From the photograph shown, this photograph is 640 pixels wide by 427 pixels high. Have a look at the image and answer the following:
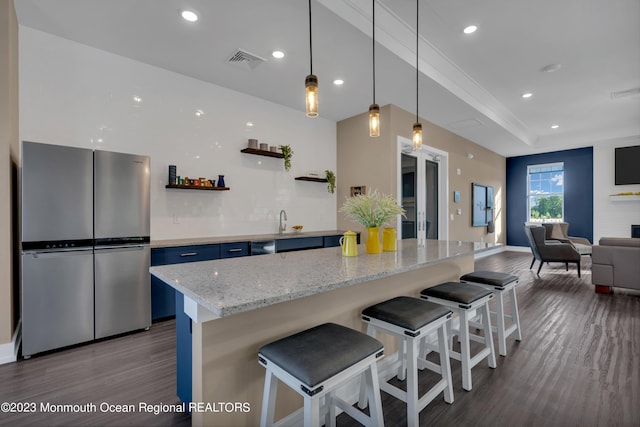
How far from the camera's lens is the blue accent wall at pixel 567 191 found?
7785 millimetres

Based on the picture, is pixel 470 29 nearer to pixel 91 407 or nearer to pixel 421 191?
pixel 421 191

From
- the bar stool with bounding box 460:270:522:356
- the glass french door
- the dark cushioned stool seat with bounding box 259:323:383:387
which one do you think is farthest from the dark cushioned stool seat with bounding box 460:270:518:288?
the glass french door

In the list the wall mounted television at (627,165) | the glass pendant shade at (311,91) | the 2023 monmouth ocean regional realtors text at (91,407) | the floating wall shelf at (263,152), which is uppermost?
the wall mounted television at (627,165)

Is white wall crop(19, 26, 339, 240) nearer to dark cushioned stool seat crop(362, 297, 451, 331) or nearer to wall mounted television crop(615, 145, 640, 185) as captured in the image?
dark cushioned stool seat crop(362, 297, 451, 331)

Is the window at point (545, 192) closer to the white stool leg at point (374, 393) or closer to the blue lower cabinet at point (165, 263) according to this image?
the blue lower cabinet at point (165, 263)

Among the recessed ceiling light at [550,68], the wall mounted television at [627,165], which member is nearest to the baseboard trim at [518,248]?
the wall mounted television at [627,165]

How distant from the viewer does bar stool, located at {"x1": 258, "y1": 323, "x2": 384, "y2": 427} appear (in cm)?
111

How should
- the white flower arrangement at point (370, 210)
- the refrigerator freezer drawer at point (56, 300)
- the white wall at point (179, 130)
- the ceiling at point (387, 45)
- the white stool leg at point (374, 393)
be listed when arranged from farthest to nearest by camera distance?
the white wall at point (179, 130), the ceiling at point (387, 45), the refrigerator freezer drawer at point (56, 300), the white flower arrangement at point (370, 210), the white stool leg at point (374, 393)

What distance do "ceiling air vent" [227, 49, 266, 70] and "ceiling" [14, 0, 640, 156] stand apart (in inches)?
2.2

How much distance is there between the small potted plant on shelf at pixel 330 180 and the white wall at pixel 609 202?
23.5 ft

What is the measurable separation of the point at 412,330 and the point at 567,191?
29.9 ft

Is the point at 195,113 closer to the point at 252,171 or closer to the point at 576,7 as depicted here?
the point at 252,171

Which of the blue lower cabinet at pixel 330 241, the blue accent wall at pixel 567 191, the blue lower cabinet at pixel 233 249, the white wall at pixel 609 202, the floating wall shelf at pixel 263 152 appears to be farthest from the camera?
the blue accent wall at pixel 567 191

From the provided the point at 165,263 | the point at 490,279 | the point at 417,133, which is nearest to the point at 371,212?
the point at 417,133
